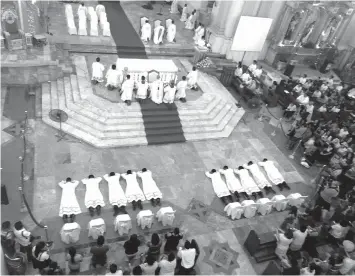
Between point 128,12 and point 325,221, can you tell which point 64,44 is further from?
point 325,221

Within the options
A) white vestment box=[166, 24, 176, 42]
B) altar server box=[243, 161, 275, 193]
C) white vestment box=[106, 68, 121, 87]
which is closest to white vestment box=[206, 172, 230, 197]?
altar server box=[243, 161, 275, 193]

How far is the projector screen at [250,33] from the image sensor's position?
16812 millimetres

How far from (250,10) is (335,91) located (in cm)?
658

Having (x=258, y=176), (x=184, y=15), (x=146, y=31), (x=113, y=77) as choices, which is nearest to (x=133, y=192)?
(x=258, y=176)

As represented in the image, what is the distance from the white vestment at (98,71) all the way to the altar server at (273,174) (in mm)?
7611

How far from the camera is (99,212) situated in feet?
31.7

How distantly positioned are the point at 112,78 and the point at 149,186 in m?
5.43

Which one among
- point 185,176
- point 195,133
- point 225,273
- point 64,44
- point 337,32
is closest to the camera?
point 225,273

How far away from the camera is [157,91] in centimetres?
1332

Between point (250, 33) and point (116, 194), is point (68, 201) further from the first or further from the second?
point (250, 33)

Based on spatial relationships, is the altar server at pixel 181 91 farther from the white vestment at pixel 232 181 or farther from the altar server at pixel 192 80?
the white vestment at pixel 232 181

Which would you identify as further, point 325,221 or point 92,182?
point 325,221

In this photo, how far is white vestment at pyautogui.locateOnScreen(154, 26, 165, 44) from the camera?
17.5 m

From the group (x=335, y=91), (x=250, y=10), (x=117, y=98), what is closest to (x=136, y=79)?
(x=117, y=98)
